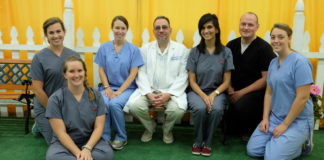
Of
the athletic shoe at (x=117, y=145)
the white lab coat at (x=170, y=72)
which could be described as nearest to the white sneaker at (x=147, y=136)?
the athletic shoe at (x=117, y=145)

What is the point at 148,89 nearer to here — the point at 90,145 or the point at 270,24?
the point at 90,145

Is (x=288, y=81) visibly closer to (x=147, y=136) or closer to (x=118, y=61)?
(x=147, y=136)

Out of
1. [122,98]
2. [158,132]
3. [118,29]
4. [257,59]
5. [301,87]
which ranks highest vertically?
[118,29]

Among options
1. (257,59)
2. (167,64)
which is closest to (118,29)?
(167,64)

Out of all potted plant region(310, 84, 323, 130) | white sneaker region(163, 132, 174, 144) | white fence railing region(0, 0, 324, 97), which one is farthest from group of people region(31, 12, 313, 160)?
white fence railing region(0, 0, 324, 97)

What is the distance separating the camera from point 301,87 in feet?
7.54

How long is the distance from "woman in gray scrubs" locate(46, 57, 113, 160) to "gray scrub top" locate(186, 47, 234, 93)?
3.41 feet

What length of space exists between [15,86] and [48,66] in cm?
95

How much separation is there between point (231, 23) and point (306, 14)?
2.75ft

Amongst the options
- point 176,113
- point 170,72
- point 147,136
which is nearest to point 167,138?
point 147,136

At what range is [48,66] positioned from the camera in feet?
8.29

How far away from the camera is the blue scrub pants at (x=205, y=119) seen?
8.55 ft

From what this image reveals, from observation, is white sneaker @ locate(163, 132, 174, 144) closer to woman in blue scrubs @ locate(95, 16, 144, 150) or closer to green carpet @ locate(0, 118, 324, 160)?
green carpet @ locate(0, 118, 324, 160)

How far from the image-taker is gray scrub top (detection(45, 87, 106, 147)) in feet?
7.09
